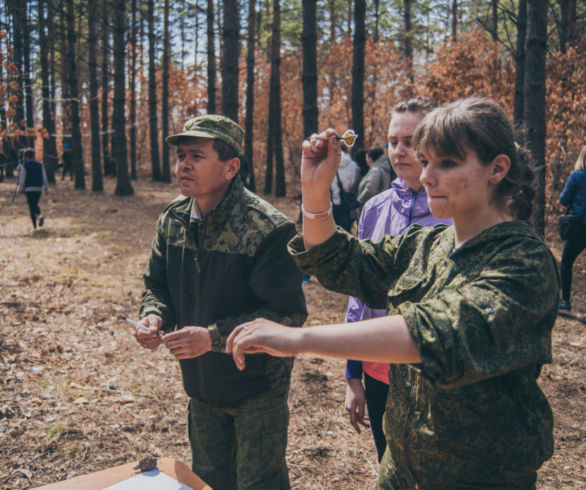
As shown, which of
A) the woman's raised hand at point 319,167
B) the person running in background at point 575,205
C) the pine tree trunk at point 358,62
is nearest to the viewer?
the woman's raised hand at point 319,167

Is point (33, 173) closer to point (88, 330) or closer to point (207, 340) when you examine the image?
point (88, 330)

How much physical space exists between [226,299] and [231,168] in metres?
0.69

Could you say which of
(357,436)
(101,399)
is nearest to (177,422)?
(101,399)

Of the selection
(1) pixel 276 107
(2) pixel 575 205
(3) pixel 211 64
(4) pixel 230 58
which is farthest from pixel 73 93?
(2) pixel 575 205

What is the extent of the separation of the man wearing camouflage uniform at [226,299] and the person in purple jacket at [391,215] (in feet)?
1.20

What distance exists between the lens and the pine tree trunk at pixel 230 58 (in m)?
11.9

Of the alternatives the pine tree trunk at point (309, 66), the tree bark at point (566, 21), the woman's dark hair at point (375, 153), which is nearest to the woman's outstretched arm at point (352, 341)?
the woman's dark hair at point (375, 153)

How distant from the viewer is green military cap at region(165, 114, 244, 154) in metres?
2.61

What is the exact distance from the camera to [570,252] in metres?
7.36

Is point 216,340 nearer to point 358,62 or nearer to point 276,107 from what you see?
point 358,62

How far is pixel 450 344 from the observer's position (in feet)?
4.02

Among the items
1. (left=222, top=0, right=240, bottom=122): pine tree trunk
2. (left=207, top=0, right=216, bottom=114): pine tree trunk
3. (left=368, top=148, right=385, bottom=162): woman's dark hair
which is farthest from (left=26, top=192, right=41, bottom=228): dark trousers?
(left=368, top=148, right=385, bottom=162): woman's dark hair

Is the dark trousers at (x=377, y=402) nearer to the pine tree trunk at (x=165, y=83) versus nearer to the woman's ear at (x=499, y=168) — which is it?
the woman's ear at (x=499, y=168)

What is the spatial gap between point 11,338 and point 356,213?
5288 millimetres
